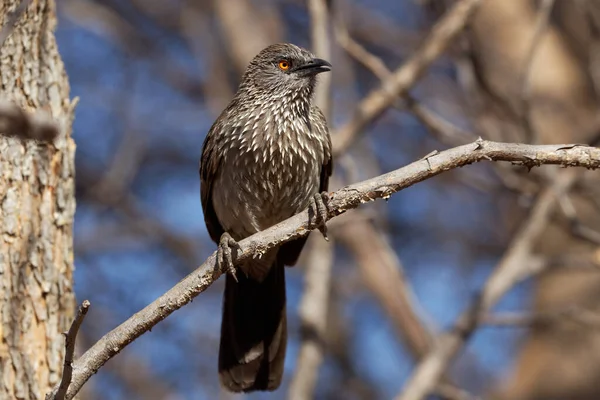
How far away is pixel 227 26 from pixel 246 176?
376cm

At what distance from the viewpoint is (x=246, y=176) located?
465 centimetres

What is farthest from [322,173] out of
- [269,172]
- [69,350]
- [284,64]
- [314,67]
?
[69,350]

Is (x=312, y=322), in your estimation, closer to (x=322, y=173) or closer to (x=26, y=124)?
(x=322, y=173)

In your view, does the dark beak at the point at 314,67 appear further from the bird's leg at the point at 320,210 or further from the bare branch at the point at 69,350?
the bare branch at the point at 69,350

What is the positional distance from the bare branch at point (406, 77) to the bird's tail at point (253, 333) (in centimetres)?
121

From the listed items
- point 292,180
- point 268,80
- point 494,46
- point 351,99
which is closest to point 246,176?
point 292,180

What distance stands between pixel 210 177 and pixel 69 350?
88.4 inches

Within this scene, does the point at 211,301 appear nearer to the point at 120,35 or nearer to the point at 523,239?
the point at 120,35

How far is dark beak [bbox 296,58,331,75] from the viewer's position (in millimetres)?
4941

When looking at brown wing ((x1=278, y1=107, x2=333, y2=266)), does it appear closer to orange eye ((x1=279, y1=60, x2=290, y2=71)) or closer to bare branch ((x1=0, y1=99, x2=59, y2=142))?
orange eye ((x1=279, y1=60, x2=290, y2=71))

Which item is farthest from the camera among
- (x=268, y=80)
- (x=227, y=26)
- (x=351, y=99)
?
(x=351, y=99)

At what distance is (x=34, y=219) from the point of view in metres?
3.75

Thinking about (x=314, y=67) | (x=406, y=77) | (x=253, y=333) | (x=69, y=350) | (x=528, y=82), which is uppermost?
(x=406, y=77)

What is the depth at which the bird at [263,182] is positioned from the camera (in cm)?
464
